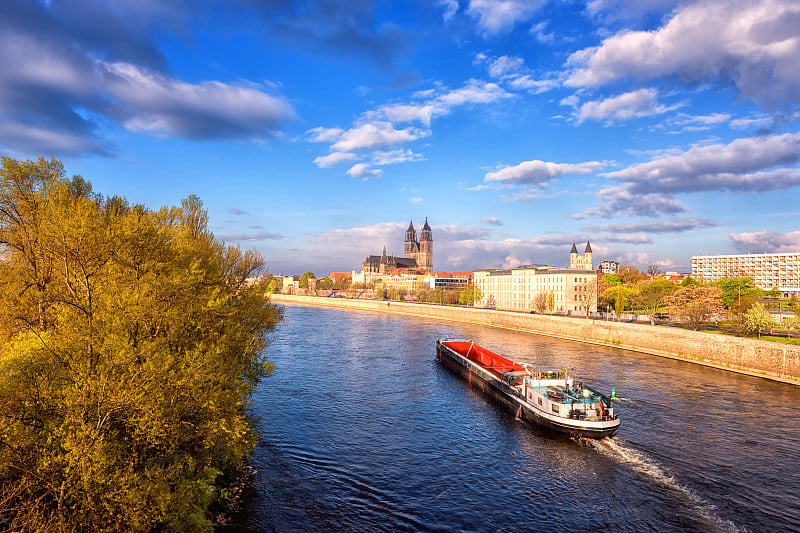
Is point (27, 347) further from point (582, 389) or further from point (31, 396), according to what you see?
point (582, 389)

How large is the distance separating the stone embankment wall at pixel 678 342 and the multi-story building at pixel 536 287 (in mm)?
24553

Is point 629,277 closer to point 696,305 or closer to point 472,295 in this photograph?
point 472,295

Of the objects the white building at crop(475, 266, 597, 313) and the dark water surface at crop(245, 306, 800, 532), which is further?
the white building at crop(475, 266, 597, 313)

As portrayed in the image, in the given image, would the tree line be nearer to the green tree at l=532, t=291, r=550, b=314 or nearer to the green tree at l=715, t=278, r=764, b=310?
the green tree at l=715, t=278, r=764, b=310

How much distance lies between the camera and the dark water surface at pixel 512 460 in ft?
68.1

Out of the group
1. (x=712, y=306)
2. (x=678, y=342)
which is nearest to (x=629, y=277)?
(x=712, y=306)

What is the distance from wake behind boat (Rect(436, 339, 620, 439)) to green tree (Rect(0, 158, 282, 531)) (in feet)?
74.4

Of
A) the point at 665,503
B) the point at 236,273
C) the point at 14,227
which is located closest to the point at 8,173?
the point at 14,227

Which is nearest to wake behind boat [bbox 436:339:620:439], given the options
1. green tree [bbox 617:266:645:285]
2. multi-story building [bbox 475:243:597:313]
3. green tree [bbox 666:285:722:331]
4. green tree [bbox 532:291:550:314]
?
green tree [bbox 666:285:722:331]

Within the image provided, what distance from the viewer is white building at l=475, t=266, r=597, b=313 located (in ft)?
399

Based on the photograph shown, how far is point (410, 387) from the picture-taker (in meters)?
44.6

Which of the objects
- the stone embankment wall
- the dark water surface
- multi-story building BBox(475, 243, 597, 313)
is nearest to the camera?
the dark water surface

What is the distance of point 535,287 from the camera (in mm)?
132875

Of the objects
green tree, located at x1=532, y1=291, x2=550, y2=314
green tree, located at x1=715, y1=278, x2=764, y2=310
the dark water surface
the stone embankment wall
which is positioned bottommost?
the dark water surface
